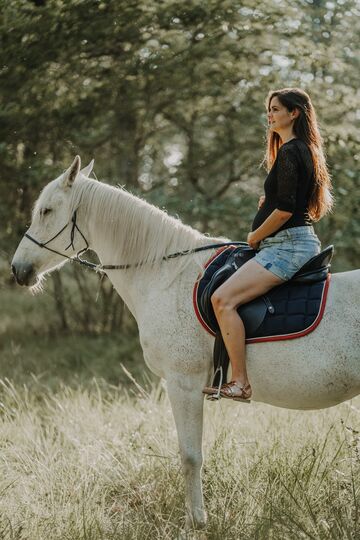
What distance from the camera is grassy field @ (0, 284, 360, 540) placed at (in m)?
3.54

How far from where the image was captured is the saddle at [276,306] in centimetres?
348

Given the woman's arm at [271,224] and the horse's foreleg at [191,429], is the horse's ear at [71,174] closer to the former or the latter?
the woman's arm at [271,224]

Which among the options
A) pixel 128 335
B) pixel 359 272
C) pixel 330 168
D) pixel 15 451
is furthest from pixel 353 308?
pixel 128 335

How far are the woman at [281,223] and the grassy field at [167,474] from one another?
2.59ft

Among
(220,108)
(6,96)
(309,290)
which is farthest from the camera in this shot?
(220,108)

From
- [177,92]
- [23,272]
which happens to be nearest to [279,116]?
[23,272]

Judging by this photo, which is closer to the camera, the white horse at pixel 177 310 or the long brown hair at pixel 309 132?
the white horse at pixel 177 310

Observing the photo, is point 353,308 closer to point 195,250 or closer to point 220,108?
point 195,250

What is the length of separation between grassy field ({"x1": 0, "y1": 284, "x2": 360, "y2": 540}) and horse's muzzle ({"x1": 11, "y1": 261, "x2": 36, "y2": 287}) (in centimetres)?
139

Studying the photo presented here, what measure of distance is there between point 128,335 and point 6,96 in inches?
182

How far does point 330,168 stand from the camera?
8.38 meters

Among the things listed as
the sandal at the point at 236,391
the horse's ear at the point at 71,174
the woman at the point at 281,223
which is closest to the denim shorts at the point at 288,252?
the woman at the point at 281,223

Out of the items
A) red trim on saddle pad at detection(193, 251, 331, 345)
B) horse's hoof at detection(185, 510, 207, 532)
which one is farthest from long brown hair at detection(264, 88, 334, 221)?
horse's hoof at detection(185, 510, 207, 532)

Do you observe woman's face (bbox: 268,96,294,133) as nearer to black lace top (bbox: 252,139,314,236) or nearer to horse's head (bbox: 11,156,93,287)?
black lace top (bbox: 252,139,314,236)
